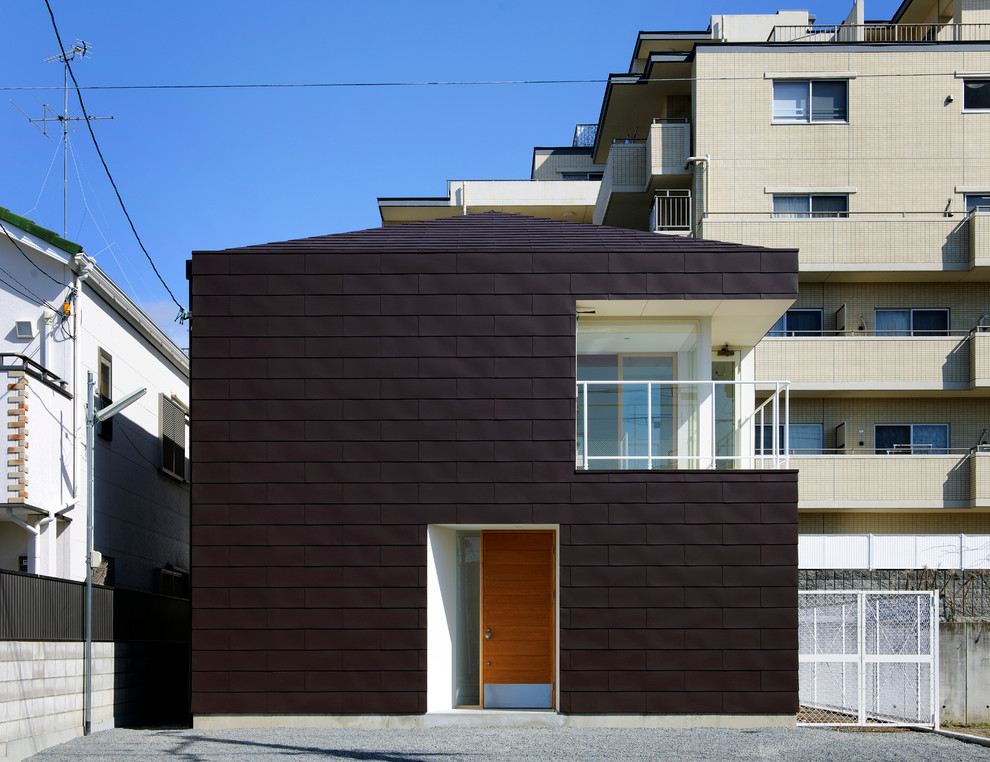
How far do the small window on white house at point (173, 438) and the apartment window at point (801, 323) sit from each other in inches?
469

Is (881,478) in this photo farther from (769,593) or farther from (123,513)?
(123,513)

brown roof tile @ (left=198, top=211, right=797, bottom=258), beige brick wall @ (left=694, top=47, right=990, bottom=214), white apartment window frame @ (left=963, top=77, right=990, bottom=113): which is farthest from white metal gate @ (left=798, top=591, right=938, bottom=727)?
white apartment window frame @ (left=963, top=77, right=990, bottom=113)

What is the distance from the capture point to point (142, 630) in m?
14.7

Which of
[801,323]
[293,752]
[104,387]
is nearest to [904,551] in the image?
[801,323]

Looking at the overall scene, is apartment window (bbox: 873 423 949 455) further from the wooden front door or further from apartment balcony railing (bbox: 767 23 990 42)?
the wooden front door

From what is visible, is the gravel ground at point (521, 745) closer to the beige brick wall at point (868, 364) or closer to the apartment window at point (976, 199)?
the beige brick wall at point (868, 364)

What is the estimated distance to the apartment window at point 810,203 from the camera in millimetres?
22484

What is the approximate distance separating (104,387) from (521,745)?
27.2 feet

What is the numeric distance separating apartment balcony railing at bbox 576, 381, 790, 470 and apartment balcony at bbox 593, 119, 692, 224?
11442 mm

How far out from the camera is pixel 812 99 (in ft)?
74.5

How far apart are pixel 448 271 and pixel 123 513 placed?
7.05 m

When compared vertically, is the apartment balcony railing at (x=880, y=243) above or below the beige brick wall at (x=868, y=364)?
above

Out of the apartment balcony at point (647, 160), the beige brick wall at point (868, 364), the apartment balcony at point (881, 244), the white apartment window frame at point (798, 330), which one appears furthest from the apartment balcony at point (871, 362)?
the apartment balcony at point (647, 160)

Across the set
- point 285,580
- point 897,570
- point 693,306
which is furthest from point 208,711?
point 897,570
